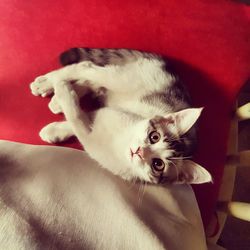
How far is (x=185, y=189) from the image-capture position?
85 centimetres

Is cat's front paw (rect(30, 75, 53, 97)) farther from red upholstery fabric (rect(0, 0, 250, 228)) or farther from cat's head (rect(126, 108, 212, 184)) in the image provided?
cat's head (rect(126, 108, 212, 184))

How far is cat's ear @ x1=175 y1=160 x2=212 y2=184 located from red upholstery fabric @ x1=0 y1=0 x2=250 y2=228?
108 mm

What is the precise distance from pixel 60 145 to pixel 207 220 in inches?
Result: 17.4

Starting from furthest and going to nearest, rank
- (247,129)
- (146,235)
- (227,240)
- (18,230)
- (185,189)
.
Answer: (247,129)
(227,240)
(185,189)
(146,235)
(18,230)

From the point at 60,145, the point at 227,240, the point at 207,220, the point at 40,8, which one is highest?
the point at 40,8

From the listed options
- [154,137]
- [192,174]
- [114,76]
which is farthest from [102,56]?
[192,174]

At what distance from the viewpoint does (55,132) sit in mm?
863

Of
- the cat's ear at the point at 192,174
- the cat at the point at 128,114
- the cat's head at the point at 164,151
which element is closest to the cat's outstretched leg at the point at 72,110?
the cat at the point at 128,114

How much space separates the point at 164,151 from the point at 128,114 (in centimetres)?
16

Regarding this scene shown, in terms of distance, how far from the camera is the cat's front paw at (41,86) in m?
0.89

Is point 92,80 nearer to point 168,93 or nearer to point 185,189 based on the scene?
point 168,93

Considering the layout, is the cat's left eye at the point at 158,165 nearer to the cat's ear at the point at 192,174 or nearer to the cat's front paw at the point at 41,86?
the cat's ear at the point at 192,174

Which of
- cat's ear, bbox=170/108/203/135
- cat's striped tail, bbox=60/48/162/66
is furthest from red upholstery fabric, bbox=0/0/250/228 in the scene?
cat's ear, bbox=170/108/203/135

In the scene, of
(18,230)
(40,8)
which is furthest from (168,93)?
(18,230)
